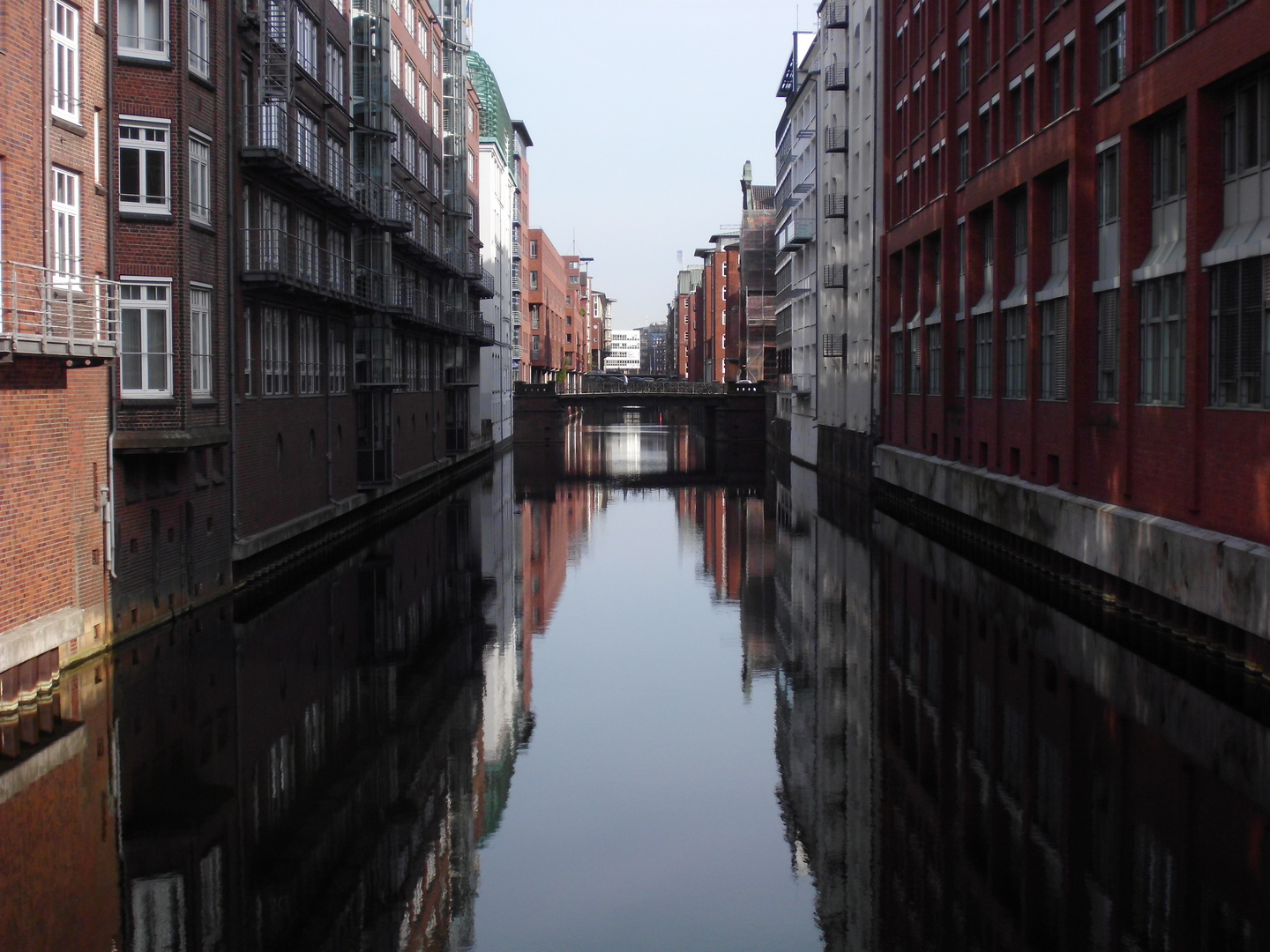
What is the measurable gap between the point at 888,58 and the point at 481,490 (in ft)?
72.3

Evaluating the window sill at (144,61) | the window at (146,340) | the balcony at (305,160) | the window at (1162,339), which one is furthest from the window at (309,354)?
the window at (1162,339)

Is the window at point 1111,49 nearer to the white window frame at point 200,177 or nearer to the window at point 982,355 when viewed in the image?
the window at point 982,355

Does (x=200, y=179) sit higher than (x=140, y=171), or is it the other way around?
(x=200, y=179)

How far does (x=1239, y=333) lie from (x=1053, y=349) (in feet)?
33.3

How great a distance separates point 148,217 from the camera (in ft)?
68.3

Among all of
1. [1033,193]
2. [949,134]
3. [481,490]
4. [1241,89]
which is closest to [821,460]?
[481,490]

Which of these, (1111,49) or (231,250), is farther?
(1111,49)

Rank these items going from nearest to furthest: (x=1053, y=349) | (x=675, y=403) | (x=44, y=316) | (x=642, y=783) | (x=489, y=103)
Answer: (x=642, y=783), (x=44, y=316), (x=1053, y=349), (x=489, y=103), (x=675, y=403)

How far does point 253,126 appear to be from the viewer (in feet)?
86.3

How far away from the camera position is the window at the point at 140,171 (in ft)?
67.9

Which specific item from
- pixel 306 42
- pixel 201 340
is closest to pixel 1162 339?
pixel 201 340

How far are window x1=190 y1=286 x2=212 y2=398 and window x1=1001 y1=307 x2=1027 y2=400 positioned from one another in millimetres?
18135

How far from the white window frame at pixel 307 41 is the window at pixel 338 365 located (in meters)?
6.80

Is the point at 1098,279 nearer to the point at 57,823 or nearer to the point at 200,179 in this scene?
the point at 200,179
